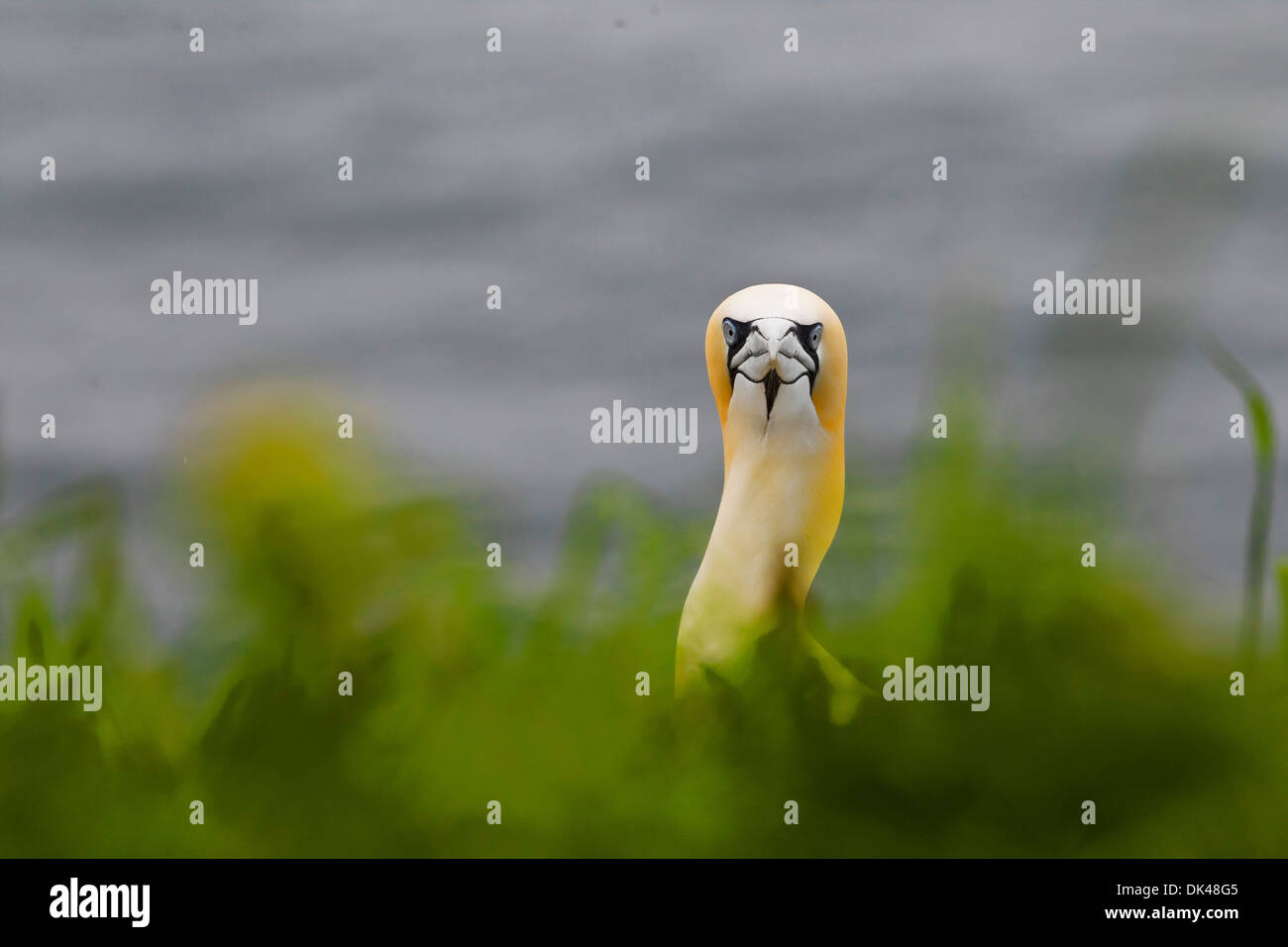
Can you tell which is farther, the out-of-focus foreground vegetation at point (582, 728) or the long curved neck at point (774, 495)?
the long curved neck at point (774, 495)

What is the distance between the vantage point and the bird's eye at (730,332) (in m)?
3.20

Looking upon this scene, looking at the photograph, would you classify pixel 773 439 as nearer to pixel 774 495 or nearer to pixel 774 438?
pixel 774 438

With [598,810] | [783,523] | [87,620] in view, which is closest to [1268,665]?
[598,810]

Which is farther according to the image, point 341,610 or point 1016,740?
point 341,610

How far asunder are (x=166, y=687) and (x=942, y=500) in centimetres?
94

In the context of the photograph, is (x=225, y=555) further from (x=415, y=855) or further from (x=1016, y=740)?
(x=1016, y=740)

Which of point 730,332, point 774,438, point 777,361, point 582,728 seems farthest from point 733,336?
point 582,728

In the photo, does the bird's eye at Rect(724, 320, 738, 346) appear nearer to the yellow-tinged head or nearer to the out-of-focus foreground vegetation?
the yellow-tinged head

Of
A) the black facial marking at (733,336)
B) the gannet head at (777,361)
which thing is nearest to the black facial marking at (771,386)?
the gannet head at (777,361)

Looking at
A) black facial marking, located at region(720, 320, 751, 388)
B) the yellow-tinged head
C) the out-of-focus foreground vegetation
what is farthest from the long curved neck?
the out-of-focus foreground vegetation

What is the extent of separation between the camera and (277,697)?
1.14 meters

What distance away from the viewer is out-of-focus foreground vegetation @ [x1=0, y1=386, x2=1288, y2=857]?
1088 millimetres

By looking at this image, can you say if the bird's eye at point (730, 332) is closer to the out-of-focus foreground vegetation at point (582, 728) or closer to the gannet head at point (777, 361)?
the gannet head at point (777, 361)

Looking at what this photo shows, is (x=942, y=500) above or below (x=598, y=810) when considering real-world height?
above
